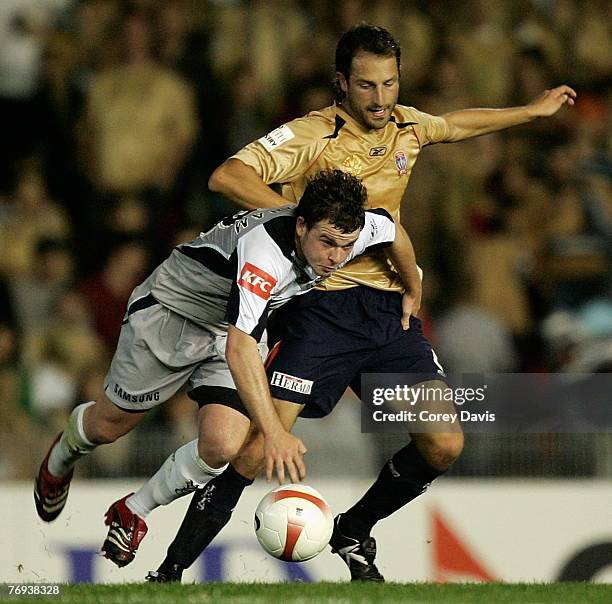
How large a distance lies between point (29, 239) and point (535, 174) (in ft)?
12.1

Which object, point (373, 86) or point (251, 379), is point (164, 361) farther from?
point (373, 86)

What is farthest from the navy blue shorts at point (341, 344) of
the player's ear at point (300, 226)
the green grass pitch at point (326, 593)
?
the green grass pitch at point (326, 593)

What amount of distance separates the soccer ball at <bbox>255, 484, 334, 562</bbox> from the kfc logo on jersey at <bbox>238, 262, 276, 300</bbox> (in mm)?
902

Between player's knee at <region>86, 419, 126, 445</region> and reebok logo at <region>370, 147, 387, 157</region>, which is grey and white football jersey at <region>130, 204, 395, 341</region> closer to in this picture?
reebok logo at <region>370, 147, 387, 157</region>

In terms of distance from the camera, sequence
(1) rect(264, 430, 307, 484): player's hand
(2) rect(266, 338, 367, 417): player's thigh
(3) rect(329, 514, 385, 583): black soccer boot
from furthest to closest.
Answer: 1. (3) rect(329, 514, 385, 583): black soccer boot
2. (2) rect(266, 338, 367, 417): player's thigh
3. (1) rect(264, 430, 307, 484): player's hand

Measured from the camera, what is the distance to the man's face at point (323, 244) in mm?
5945

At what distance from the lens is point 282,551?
6.13 m

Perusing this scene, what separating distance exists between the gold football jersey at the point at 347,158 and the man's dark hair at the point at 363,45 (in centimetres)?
25

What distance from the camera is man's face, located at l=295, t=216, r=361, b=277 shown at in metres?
5.95

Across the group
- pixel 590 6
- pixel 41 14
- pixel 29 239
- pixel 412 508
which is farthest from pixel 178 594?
pixel 590 6

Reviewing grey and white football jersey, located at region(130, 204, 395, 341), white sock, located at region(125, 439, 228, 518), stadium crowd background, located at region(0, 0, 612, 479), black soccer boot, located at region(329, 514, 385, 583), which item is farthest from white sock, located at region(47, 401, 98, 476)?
stadium crowd background, located at region(0, 0, 612, 479)

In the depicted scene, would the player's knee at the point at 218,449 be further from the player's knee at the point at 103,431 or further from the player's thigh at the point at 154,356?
the player's knee at the point at 103,431

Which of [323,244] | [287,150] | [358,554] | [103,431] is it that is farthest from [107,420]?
[323,244]

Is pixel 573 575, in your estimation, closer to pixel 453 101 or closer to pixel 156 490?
pixel 156 490
